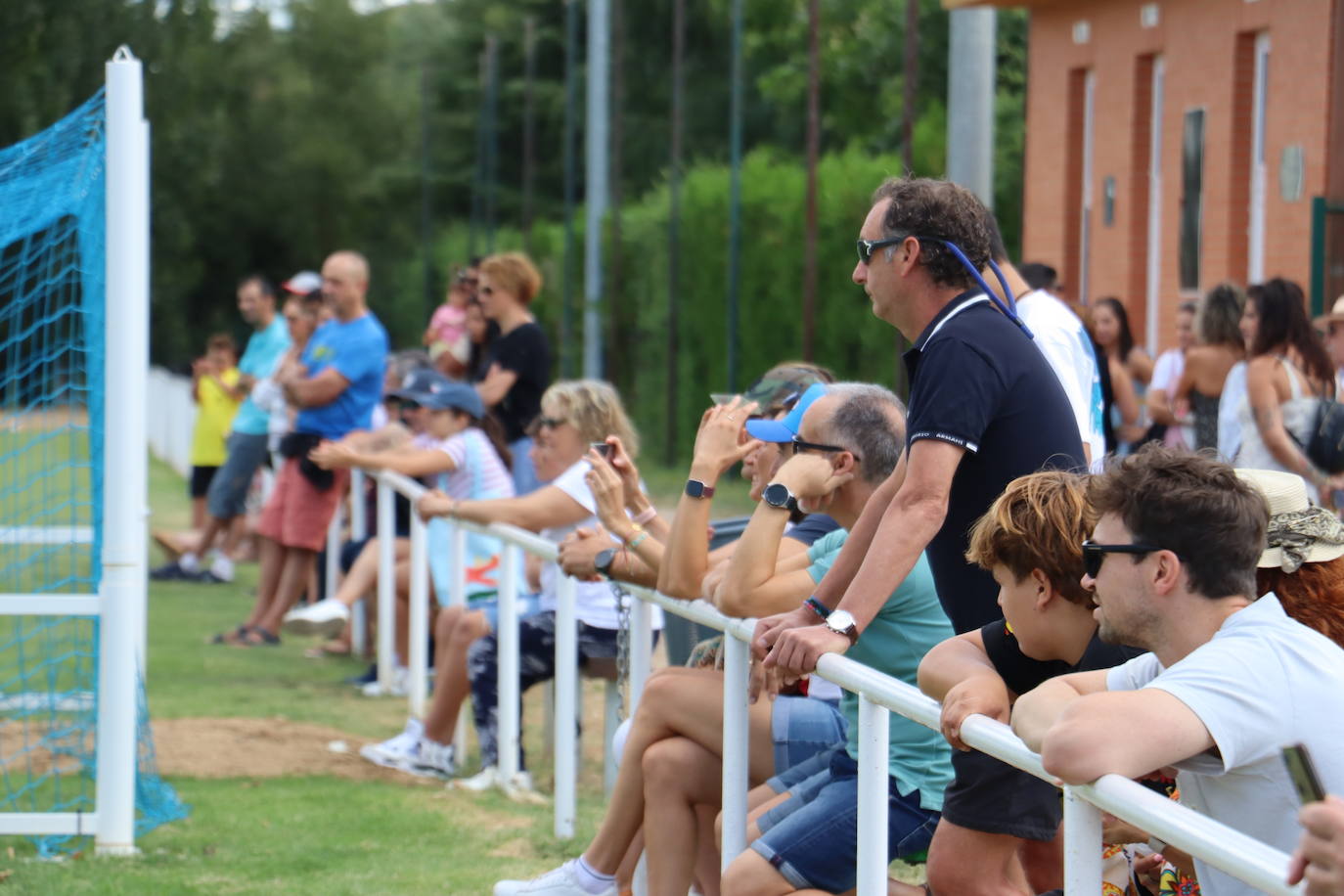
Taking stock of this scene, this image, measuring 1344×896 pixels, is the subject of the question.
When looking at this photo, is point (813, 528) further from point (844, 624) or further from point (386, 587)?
A: point (386, 587)

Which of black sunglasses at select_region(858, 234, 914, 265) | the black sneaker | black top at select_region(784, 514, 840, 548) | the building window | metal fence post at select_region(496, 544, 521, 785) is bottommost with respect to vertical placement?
the black sneaker

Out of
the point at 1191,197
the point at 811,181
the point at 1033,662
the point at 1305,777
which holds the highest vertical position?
the point at 811,181

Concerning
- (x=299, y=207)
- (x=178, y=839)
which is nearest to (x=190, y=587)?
(x=178, y=839)

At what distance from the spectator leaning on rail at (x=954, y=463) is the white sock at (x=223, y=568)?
1097 centimetres

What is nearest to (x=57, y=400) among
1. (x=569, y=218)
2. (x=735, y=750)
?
(x=735, y=750)

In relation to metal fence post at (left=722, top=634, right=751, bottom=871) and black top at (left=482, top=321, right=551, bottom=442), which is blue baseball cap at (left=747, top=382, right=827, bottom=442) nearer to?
metal fence post at (left=722, top=634, right=751, bottom=871)

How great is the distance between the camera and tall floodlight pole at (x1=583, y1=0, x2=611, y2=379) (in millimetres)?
21938

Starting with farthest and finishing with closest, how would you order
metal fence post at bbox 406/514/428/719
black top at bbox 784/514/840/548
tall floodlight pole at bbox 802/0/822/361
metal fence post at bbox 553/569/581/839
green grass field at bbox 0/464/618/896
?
tall floodlight pole at bbox 802/0/822/361
metal fence post at bbox 406/514/428/719
metal fence post at bbox 553/569/581/839
green grass field at bbox 0/464/618/896
black top at bbox 784/514/840/548

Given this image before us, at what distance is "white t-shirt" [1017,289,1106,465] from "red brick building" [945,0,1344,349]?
656 centimetres

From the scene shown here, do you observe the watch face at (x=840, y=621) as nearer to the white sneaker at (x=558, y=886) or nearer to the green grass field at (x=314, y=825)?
the white sneaker at (x=558, y=886)

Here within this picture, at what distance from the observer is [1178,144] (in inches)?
602

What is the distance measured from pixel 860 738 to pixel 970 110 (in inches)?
276

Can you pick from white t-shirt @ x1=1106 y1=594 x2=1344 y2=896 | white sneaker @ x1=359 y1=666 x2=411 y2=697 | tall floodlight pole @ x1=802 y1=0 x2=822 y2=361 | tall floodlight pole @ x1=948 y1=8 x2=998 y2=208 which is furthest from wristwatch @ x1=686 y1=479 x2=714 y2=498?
tall floodlight pole @ x1=802 y1=0 x2=822 y2=361

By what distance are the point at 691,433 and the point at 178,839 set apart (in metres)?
18.9
